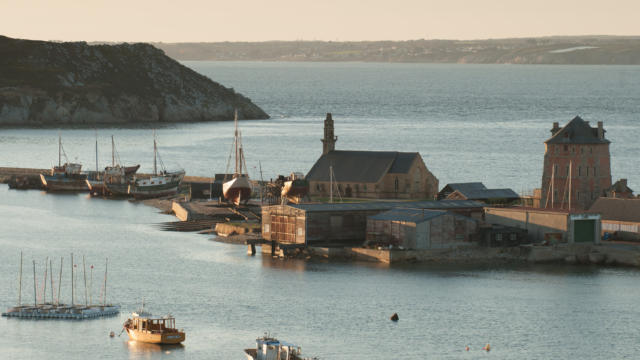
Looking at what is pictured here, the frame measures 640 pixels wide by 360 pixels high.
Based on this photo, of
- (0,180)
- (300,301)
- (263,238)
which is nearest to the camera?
(300,301)

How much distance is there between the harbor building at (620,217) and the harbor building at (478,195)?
897cm

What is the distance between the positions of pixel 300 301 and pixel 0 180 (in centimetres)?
7877

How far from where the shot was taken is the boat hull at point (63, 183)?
141625 millimetres

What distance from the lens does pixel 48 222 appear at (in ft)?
371

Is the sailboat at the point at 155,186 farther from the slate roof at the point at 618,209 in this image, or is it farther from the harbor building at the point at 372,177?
the slate roof at the point at 618,209

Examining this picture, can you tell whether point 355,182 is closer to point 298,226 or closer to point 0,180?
point 298,226

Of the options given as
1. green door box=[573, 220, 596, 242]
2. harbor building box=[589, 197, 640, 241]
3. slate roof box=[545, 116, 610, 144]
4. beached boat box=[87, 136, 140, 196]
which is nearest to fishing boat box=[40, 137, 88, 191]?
beached boat box=[87, 136, 140, 196]

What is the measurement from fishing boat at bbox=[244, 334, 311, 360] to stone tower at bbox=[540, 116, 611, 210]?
43227mm

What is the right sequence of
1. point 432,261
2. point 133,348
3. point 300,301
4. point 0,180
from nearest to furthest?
1. point 133,348
2. point 300,301
3. point 432,261
4. point 0,180

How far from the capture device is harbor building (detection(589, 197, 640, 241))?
93188mm

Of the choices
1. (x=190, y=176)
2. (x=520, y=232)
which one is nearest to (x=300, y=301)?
(x=520, y=232)

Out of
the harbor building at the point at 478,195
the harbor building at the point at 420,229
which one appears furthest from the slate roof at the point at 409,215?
the harbor building at the point at 478,195

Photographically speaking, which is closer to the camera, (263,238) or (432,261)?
(432,261)

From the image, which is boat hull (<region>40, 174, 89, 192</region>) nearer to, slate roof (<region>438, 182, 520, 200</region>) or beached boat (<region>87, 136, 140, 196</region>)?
beached boat (<region>87, 136, 140, 196</region>)
